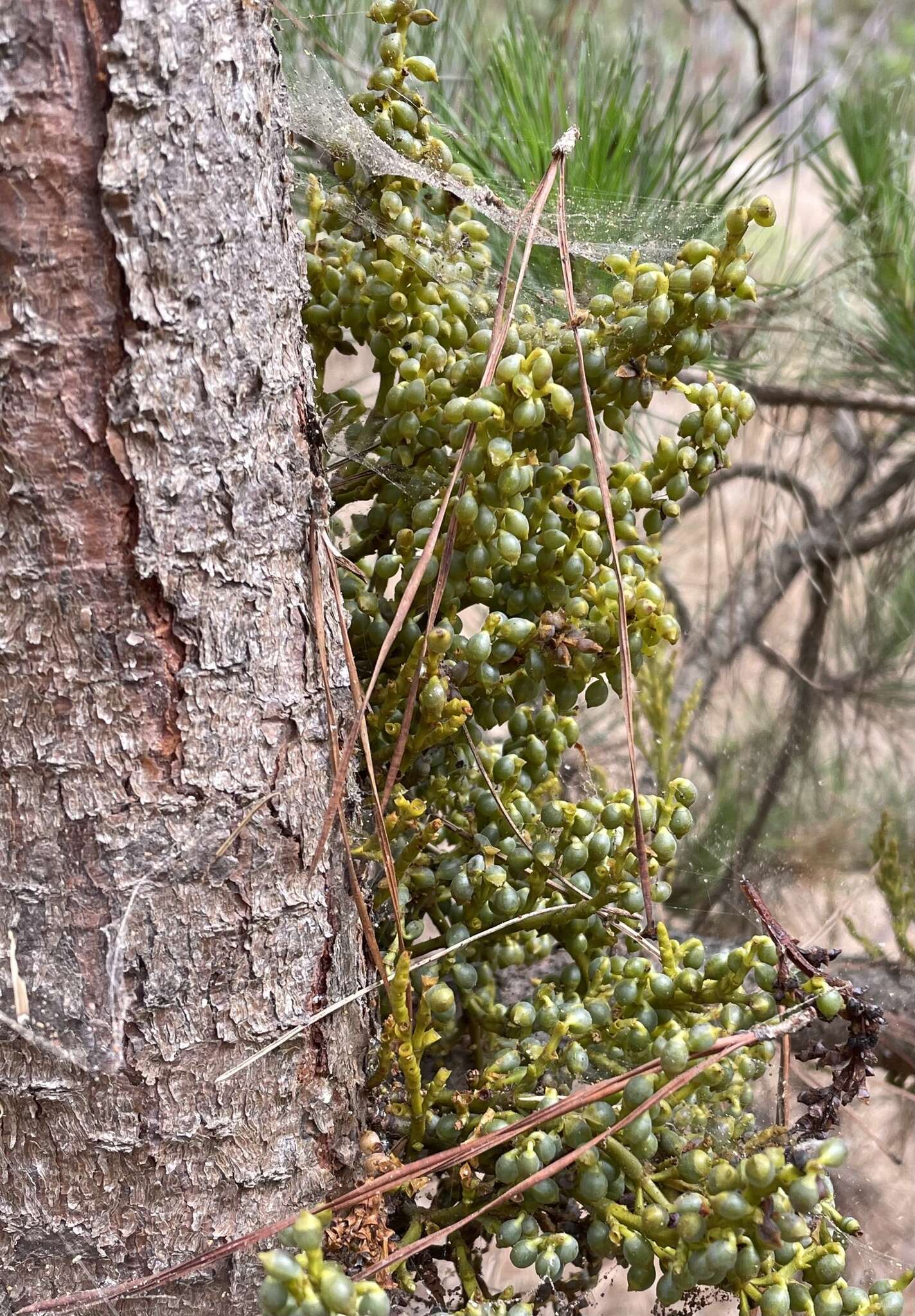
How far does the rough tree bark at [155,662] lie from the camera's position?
0.38 m

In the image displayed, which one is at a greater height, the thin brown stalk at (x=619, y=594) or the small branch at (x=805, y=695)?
the thin brown stalk at (x=619, y=594)

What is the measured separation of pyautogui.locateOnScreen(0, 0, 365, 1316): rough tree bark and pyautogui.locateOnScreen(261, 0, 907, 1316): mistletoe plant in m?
0.06

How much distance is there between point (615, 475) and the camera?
1.78ft

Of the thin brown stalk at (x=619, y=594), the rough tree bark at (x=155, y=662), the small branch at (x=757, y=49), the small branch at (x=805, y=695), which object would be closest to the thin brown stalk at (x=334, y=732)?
the rough tree bark at (x=155, y=662)

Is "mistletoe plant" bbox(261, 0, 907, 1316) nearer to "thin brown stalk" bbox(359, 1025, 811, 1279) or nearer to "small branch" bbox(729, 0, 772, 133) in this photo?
"thin brown stalk" bbox(359, 1025, 811, 1279)

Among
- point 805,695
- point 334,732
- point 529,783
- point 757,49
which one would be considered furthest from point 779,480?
point 334,732

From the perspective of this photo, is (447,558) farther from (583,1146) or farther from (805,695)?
(805,695)

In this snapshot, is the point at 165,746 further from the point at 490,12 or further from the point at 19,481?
the point at 490,12

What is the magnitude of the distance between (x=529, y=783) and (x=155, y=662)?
0.23 metres

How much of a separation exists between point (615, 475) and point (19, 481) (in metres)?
0.29

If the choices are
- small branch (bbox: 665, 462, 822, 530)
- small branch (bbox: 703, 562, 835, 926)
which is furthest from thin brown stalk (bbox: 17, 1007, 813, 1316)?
small branch (bbox: 665, 462, 822, 530)

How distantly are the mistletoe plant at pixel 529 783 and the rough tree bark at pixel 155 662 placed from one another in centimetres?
6

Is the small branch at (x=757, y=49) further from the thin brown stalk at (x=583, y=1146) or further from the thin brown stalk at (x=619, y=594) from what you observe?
the thin brown stalk at (x=583, y=1146)

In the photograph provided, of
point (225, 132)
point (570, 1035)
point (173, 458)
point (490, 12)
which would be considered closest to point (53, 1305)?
point (570, 1035)
